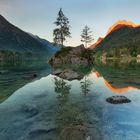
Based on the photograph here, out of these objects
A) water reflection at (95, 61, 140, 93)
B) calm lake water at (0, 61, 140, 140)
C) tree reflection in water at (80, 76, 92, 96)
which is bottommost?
water reflection at (95, 61, 140, 93)

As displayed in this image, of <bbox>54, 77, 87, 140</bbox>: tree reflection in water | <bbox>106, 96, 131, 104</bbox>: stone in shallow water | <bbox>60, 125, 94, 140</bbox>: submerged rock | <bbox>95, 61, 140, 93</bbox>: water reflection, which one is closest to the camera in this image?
<bbox>60, 125, 94, 140</bbox>: submerged rock

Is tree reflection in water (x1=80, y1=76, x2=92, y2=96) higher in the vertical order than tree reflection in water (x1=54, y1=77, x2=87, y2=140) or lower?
lower

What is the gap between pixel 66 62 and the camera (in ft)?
281

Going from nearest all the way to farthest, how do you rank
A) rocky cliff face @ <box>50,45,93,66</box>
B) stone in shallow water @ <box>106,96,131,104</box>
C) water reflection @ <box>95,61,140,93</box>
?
stone in shallow water @ <box>106,96,131,104</box>, water reflection @ <box>95,61,140,93</box>, rocky cliff face @ <box>50,45,93,66</box>

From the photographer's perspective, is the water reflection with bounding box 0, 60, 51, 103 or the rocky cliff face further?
the rocky cliff face

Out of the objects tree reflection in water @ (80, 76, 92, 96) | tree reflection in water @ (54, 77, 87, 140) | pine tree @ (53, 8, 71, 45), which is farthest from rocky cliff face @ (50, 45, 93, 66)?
tree reflection in water @ (54, 77, 87, 140)

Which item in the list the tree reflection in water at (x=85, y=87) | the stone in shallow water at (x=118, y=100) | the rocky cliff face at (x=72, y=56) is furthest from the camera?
the rocky cliff face at (x=72, y=56)

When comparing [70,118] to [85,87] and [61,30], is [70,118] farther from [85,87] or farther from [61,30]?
→ [61,30]

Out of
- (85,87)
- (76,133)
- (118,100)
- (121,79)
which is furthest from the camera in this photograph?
(121,79)

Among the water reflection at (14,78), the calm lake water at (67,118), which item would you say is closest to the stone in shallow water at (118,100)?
the calm lake water at (67,118)

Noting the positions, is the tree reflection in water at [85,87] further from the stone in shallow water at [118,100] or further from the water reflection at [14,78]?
the water reflection at [14,78]

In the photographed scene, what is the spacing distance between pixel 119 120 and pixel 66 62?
236 feet

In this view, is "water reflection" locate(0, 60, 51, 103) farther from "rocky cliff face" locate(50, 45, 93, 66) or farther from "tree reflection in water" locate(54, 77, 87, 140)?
"rocky cliff face" locate(50, 45, 93, 66)

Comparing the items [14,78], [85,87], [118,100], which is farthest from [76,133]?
[14,78]
